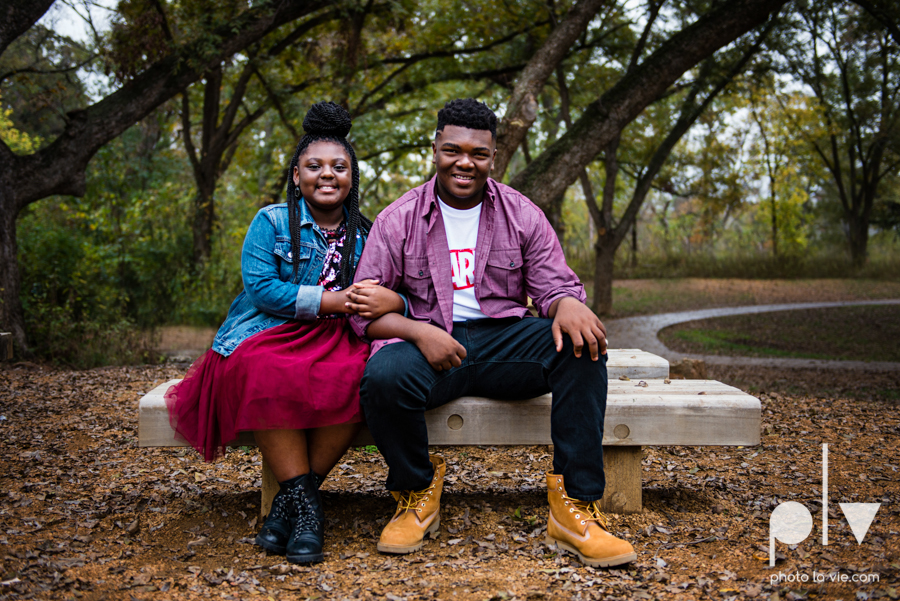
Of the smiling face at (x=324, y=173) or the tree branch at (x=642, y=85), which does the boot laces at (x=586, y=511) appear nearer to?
the smiling face at (x=324, y=173)

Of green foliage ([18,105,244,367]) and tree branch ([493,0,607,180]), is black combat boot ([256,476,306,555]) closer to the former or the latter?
tree branch ([493,0,607,180])

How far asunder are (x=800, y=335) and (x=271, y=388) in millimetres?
10432

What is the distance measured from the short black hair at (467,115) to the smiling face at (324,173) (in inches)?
18.8

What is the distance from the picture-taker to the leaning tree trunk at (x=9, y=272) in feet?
21.7

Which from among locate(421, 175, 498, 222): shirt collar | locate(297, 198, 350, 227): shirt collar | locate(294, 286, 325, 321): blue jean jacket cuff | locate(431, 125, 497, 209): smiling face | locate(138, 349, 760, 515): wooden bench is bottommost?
locate(138, 349, 760, 515): wooden bench

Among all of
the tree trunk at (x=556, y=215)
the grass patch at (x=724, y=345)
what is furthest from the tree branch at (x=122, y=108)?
the grass patch at (x=724, y=345)

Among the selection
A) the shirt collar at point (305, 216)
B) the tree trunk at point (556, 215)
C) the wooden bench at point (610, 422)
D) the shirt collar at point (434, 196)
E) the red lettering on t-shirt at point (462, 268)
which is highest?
the tree trunk at point (556, 215)

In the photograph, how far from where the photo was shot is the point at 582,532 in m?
2.55

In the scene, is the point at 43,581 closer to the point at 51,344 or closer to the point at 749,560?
the point at 749,560

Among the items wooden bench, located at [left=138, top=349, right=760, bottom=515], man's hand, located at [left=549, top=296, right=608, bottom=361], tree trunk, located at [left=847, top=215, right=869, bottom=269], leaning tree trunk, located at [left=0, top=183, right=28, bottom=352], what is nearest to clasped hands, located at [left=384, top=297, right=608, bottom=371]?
man's hand, located at [left=549, top=296, right=608, bottom=361]

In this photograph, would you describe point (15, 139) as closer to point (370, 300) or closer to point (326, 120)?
point (326, 120)

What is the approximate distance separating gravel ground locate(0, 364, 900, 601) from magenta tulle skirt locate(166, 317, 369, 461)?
485 mm

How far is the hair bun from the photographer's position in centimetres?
302

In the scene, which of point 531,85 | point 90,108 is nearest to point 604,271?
point 531,85
